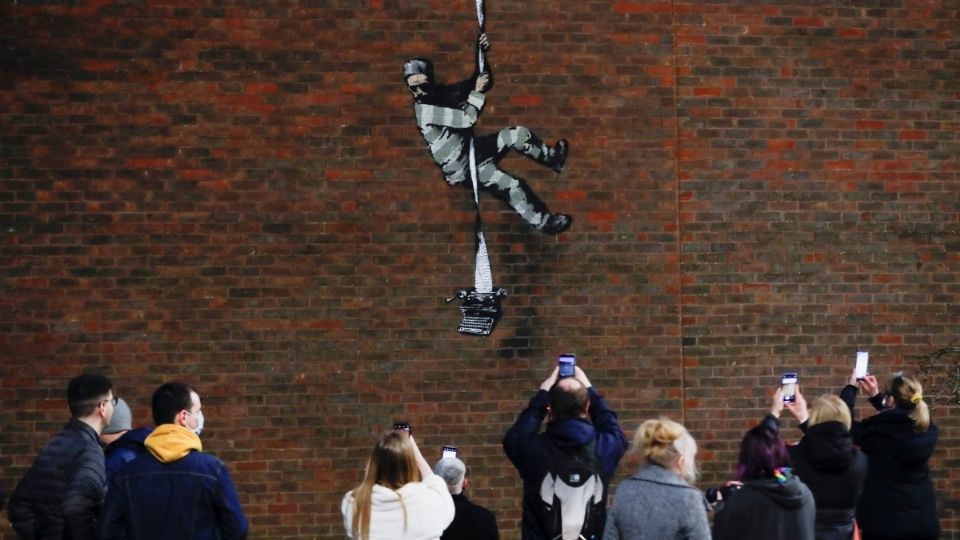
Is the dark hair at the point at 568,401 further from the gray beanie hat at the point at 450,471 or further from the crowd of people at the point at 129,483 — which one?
the crowd of people at the point at 129,483

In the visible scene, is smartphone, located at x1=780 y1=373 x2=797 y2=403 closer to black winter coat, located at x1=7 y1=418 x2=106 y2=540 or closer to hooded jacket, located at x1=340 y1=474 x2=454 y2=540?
hooded jacket, located at x1=340 y1=474 x2=454 y2=540

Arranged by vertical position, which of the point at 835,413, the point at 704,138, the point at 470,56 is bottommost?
the point at 835,413

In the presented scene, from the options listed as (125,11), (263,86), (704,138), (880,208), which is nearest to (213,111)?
(263,86)

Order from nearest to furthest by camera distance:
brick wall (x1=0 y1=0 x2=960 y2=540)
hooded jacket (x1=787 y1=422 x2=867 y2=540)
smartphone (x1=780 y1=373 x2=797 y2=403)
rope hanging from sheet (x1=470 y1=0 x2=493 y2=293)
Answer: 1. hooded jacket (x1=787 y1=422 x2=867 y2=540)
2. smartphone (x1=780 y1=373 x2=797 y2=403)
3. brick wall (x1=0 y1=0 x2=960 y2=540)
4. rope hanging from sheet (x1=470 y1=0 x2=493 y2=293)

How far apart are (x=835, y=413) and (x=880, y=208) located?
4.36 metres

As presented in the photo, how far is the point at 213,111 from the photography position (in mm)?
9711

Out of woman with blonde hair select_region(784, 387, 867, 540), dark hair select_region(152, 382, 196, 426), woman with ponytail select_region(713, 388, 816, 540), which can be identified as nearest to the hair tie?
woman with ponytail select_region(713, 388, 816, 540)

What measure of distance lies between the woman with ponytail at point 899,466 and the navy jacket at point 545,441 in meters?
2.24

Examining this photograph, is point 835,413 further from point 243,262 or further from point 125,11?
point 125,11

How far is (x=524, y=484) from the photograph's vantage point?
21.7ft

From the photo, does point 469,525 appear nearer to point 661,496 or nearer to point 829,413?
point 661,496

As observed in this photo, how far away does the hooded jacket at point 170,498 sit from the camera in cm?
570

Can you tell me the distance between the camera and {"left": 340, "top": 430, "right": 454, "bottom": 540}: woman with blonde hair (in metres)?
5.57

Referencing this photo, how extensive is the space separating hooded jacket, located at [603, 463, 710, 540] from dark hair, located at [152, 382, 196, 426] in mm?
2071
